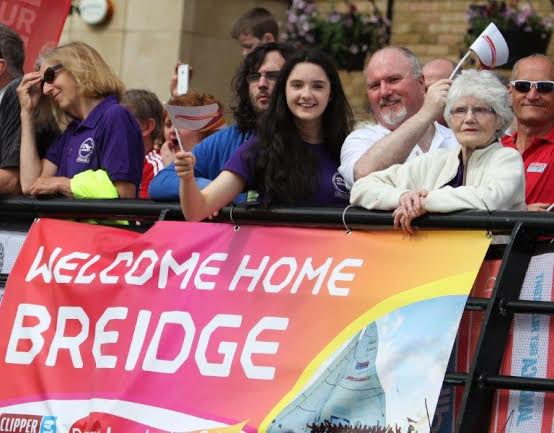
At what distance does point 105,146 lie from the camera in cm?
704

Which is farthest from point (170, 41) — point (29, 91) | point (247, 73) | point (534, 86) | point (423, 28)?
point (534, 86)

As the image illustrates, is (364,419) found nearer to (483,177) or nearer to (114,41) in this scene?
(483,177)

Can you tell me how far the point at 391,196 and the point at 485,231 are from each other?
43 cm

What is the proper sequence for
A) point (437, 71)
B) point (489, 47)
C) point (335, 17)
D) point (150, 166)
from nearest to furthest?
point (489, 47) < point (437, 71) < point (150, 166) < point (335, 17)

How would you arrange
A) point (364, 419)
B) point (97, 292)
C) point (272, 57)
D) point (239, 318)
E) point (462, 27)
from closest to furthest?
point (364, 419)
point (239, 318)
point (97, 292)
point (272, 57)
point (462, 27)

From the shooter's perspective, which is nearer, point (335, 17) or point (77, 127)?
point (77, 127)

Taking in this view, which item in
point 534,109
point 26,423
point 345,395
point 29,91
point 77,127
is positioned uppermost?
point 534,109

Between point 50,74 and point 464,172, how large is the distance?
241 cm

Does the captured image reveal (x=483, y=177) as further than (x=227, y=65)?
No

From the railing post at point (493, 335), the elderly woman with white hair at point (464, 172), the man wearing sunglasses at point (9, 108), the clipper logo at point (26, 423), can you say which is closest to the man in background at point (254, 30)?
the man wearing sunglasses at point (9, 108)

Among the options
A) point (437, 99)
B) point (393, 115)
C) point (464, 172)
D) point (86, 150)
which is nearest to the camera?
point (464, 172)

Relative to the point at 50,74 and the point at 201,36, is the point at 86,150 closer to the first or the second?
the point at 50,74

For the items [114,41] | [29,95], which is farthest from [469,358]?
[114,41]

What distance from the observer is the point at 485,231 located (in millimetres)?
5523
